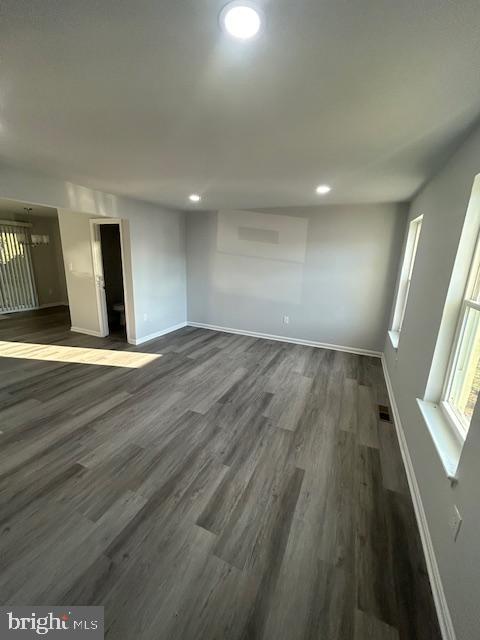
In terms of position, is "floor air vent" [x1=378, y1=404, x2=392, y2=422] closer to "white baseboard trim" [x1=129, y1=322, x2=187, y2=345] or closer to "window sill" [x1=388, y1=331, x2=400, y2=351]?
"window sill" [x1=388, y1=331, x2=400, y2=351]

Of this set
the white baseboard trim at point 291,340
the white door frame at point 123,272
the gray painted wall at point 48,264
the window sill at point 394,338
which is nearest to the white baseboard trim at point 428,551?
the window sill at point 394,338

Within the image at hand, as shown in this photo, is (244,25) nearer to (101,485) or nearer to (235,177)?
(235,177)

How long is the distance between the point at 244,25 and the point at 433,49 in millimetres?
726

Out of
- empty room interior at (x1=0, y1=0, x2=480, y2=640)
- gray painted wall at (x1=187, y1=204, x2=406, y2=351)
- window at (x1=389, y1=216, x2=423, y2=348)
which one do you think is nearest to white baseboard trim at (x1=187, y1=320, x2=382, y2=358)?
gray painted wall at (x1=187, y1=204, x2=406, y2=351)

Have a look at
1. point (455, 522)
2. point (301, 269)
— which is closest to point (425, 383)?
point (455, 522)

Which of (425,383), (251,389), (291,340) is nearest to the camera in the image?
(425,383)

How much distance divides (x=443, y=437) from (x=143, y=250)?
4.49 metres

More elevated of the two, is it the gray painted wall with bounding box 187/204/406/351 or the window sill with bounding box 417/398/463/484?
the gray painted wall with bounding box 187/204/406/351

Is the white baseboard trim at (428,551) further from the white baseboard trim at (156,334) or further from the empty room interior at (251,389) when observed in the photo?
the white baseboard trim at (156,334)

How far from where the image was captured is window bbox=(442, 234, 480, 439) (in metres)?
1.54

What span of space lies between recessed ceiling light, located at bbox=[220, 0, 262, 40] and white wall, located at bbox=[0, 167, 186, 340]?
315 centimetres

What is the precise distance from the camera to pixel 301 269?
4590 millimetres

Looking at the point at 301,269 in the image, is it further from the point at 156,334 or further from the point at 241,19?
the point at 241,19

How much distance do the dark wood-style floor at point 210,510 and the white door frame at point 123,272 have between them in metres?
1.49
